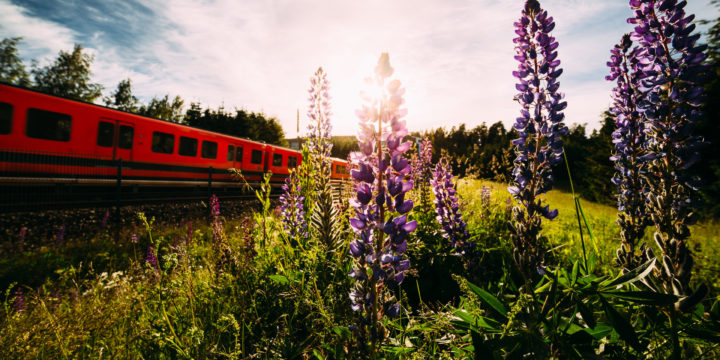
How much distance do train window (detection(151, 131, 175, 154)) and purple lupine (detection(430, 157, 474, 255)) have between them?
13146 millimetres

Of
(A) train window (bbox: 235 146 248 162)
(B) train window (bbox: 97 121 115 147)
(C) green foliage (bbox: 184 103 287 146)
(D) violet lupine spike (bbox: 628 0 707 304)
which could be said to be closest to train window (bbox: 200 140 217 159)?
(A) train window (bbox: 235 146 248 162)

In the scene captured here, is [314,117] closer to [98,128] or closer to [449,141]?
[98,128]

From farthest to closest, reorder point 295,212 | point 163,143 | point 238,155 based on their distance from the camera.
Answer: point 238,155, point 163,143, point 295,212

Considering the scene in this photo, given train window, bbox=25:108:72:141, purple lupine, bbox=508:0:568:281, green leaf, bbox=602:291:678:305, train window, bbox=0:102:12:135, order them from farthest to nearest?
train window, bbox=25:108:72:141
train window, bbox=0:102:12:135
purple lupine, bbox=508:0:568:281
green leaf, bbox=602:291:678:305

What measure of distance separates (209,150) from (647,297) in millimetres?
16322

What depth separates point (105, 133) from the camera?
34.2 ft

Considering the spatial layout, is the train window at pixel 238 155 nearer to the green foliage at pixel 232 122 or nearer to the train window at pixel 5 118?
the train window at pixel 5 118

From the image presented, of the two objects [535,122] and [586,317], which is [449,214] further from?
[586,317]

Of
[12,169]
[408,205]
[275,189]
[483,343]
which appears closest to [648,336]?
[483,343]

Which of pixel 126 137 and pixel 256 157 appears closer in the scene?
pixel 126 137

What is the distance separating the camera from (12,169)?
8156 millimetres

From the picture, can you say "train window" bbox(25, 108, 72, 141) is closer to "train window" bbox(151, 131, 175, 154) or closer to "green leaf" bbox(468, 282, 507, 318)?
"train window" bbox(151, 131, 175, 154)

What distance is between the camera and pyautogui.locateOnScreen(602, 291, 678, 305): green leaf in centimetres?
100

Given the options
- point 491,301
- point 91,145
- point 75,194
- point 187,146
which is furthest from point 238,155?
point 491,301
